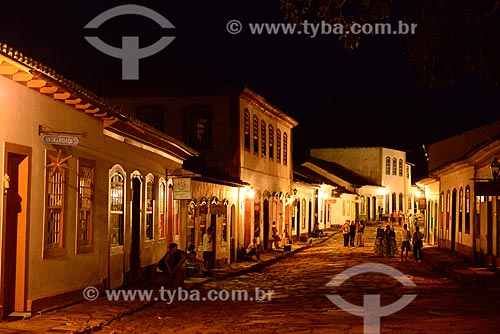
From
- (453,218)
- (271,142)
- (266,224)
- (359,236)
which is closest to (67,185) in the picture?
(266,224)

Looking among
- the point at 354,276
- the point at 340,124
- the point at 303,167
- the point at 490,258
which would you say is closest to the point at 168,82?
the point at 354,276

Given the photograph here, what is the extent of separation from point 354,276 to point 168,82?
11365 mm

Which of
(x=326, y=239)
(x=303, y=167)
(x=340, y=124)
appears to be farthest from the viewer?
(x=340, y=124)

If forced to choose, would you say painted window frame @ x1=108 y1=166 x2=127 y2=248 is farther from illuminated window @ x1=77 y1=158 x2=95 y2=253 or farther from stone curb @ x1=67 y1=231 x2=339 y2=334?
stone curb @ x1=67 y1=231 x2=339 y2=334

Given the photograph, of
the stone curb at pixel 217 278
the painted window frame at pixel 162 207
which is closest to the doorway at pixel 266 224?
the stone curb at pixel 217 278

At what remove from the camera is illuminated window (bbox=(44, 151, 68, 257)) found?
48.1 ft

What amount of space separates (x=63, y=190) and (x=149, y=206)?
6543 mm

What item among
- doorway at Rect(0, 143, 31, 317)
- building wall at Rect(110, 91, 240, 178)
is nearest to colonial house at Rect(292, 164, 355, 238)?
building wall at Rect(110, 91, 240, 178)

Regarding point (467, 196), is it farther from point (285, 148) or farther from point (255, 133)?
point (285, 148)

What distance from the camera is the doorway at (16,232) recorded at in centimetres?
1343

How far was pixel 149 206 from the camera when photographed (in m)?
21.8

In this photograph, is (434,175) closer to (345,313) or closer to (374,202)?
(345,313)

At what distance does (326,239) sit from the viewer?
5116 cm

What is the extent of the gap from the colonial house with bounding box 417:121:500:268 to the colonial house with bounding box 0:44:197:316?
30.4ft
